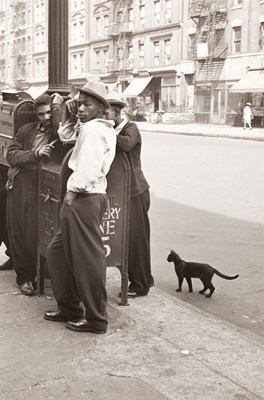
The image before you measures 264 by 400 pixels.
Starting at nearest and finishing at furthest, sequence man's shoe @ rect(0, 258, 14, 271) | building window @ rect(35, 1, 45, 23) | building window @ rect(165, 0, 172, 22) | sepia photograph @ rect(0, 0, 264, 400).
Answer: sepia photograph @ rect(0, 0, 264, 400) → man's shoe @ rect(0, 258, 14, 271) → building window @ rect(165, 0, 172, 22) → building window @ rect(35, 1, 45, 23)

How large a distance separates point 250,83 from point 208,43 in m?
6.08

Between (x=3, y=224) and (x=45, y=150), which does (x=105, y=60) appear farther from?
(x=45, y=150)

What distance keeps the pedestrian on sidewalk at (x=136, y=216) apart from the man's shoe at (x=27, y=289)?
2.69ft

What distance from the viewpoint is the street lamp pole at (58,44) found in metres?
5.91

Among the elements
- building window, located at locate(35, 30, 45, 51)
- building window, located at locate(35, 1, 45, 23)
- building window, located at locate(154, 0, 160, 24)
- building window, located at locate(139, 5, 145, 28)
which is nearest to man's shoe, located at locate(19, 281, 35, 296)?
building window, located at locate(154, 0, 160, 24)

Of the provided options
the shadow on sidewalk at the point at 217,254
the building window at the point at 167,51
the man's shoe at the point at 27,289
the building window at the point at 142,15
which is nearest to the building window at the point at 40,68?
the building window at the point at 142,15

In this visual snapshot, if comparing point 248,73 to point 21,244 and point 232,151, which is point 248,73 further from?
point 21,244

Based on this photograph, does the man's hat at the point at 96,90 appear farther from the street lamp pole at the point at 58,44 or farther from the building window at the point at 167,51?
the building window at the point at 167,51

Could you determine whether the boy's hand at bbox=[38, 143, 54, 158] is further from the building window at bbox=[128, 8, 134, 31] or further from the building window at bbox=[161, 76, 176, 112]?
the building window at bbox=[128, 8, 134, 31]

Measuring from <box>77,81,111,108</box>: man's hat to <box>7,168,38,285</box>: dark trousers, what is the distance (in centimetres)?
121

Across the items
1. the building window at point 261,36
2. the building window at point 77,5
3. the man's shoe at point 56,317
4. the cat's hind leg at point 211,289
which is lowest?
the cat's hind leg at point 211,289

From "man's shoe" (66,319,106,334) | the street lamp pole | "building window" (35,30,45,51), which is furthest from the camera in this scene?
"building window" (35,30,45,51)

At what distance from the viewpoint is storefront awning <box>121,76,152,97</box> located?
162ft

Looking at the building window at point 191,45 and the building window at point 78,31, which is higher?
the building window at point 78,31
